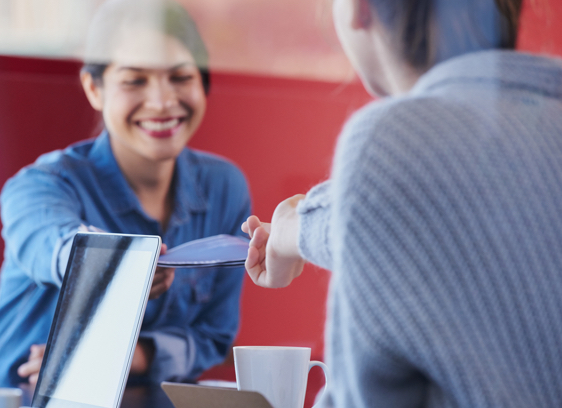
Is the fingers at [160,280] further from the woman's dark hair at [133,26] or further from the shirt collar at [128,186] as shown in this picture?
the woman's dark hair at [133,26]

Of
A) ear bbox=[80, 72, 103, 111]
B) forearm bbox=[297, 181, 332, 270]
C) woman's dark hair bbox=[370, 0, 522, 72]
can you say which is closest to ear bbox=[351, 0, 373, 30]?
woman's dark hair bbox=[370, 0, 522, 72]

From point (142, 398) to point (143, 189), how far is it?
105cm

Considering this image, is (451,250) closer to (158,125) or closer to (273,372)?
(273,372)

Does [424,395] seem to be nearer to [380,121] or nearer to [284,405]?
[380,121]

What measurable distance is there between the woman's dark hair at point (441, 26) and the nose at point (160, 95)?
147 cm

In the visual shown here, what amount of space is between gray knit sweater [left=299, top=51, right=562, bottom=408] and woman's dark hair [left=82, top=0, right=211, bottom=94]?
1594mm

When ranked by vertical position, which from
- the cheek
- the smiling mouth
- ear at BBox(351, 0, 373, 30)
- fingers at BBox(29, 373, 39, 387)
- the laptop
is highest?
the cheek

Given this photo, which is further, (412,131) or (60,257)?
(60,257)

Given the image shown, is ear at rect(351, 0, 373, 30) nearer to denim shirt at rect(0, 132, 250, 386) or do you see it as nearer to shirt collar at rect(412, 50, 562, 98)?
shirt collar at rect(412, 50, 562, 98)

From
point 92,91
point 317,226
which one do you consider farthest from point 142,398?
point 92,91

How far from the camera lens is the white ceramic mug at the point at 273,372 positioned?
742 mm

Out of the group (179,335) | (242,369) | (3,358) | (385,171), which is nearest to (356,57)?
(385,171)

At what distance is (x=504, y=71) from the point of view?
455 millimetres

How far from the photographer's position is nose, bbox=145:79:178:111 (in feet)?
6.14
